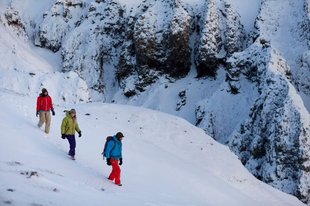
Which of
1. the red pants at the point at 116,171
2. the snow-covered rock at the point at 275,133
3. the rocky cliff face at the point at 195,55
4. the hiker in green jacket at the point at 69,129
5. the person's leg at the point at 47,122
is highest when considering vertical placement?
the rocky cliff face at the point at 195,55

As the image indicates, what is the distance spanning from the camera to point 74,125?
1897cm

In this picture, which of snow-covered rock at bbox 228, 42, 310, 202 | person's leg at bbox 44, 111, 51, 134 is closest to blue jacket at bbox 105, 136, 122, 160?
person's leg at bbox 44, 111, 51, 134

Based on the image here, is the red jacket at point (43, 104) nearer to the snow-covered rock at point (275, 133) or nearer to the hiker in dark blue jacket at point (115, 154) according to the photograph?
the hiker in dark blue jacket at point (115, 154)

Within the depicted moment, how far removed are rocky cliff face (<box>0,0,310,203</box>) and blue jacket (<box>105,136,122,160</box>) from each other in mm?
43473

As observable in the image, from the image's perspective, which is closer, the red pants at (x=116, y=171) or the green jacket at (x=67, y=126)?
the red pants at (x=116, y=171)

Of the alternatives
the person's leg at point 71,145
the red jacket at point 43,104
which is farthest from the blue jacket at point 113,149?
the red jacket at point 43,104

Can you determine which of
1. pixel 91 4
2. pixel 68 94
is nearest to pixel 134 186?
pixel 68 94

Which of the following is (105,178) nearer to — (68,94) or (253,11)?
(68,94)

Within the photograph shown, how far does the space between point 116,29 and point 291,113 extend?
126 feet

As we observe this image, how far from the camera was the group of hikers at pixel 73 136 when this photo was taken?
56.7 feet

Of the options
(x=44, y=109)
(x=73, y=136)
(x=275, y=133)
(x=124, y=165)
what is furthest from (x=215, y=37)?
(x=73, y=136)

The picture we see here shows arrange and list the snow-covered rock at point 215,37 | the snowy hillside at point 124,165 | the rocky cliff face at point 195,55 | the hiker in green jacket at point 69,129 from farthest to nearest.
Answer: the snow-covered rock at point 215,37, the rocky cliff face at point 195,55, the hiker in green jacket at point 69,129, the snowy hillside at point 124,165

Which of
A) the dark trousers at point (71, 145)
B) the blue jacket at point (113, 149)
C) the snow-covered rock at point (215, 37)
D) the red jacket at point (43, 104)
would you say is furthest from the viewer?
the snow-covered rock at point (215, 37)

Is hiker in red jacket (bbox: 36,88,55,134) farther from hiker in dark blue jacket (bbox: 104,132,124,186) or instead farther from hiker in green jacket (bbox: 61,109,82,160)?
hiker in dark blue jacket (bbox: 104,132,124,186)
